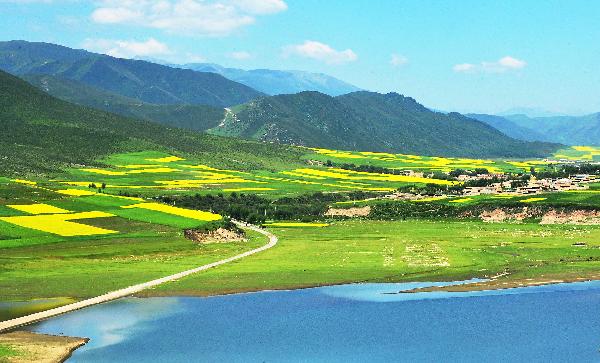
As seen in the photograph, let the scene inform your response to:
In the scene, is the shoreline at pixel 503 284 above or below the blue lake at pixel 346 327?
above

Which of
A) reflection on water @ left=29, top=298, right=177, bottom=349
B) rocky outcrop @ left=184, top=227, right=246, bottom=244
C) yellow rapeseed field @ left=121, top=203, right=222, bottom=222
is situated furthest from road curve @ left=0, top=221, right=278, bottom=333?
yellow rapeseed field @ left=121, top=203, right=222, bottom=222

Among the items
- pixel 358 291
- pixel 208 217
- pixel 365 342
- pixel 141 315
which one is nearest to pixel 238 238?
pixel 208 217

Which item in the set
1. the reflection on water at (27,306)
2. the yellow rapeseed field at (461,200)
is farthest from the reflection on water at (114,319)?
the yellow rapeseed field at (461,200)

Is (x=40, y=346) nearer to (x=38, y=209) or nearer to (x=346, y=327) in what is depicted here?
(x=346, y=327)

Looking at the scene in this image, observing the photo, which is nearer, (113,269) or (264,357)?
(264,357)

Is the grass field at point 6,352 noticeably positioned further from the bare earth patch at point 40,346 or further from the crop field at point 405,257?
the crop field at point 405,257

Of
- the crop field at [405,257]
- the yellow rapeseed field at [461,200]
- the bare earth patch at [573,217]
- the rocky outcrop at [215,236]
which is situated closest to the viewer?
the crop field at [405,257]

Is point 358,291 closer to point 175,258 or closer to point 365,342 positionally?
point 365,342


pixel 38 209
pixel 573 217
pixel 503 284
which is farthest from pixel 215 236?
pixel 573 217
